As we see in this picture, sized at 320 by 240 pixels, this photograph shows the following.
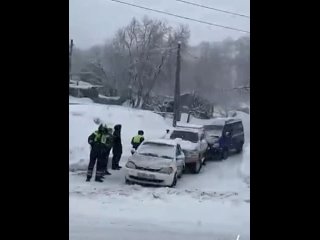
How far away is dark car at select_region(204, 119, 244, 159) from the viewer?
220 centimetres

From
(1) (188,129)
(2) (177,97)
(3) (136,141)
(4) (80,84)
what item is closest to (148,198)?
(3) (136,141)

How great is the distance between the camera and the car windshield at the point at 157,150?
222cm

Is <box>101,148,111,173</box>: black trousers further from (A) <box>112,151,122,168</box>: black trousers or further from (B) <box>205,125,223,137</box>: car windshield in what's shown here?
(B) <box>205,125,223,137</box>: car windshield

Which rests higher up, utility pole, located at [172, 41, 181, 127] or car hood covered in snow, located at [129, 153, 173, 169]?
Result: utility pole, located at [172, 41, 181, 127]

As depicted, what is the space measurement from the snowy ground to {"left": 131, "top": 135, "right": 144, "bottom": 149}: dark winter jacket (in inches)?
1.0

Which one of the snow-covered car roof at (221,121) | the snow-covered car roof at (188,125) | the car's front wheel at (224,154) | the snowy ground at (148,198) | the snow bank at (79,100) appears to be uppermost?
the snow bank at (79,100)

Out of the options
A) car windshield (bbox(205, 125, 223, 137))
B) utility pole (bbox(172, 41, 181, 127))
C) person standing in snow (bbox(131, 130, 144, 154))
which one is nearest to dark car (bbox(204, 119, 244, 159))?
car windshield (bbox(205, 125, 223, 137))

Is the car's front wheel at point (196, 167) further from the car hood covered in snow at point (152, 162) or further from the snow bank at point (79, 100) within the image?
the snow bank at point (79, 100)

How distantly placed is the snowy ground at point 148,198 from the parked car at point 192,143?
47 millimetres

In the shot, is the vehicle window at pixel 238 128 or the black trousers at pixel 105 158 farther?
the black trousers at pixel 105 158

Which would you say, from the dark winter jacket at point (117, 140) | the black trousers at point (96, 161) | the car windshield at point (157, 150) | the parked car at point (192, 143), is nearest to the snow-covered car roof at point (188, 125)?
the parked car at point (192, 143)

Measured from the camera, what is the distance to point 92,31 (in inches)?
85.4

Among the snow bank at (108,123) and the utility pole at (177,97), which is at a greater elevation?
the utility pole at (177,97)
